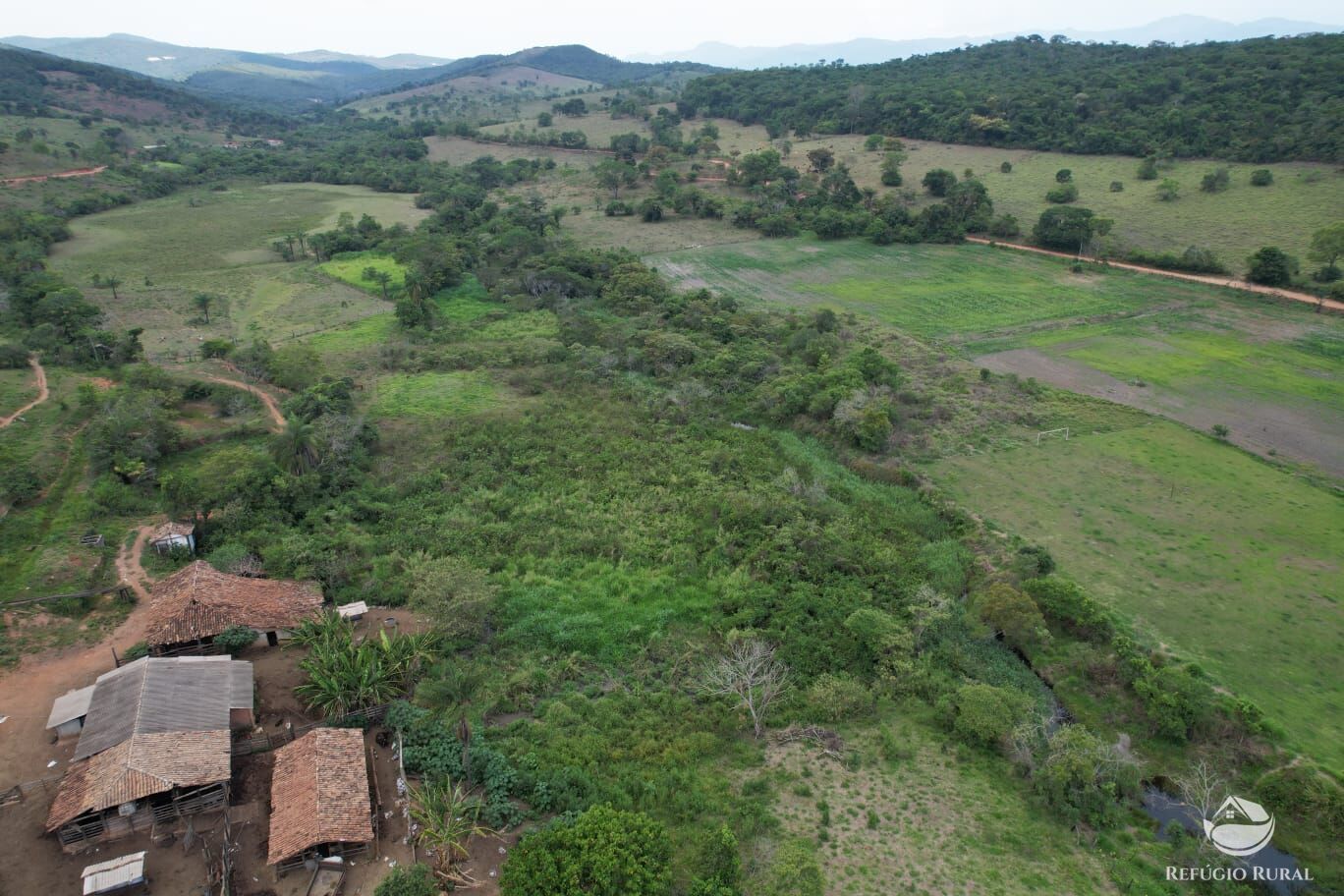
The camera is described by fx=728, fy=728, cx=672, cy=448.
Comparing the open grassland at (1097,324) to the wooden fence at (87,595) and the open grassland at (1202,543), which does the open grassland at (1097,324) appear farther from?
the wooden fence at (87,595)

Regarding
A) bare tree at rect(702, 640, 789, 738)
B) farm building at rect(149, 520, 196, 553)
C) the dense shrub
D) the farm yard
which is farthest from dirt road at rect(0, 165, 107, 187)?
the dense shrub

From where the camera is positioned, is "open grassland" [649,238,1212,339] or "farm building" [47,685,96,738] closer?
"farm building" [47,685,96,738]

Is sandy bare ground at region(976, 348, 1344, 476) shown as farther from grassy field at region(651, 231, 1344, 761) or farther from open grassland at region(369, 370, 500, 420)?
open grassland at region(369, 370, 500, 420)

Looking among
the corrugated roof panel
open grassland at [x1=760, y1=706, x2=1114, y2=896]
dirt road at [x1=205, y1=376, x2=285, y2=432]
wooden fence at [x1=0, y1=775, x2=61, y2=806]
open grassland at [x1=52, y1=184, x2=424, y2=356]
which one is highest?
open grassland at [x1=52, y1=184, x2=424, y2=356]

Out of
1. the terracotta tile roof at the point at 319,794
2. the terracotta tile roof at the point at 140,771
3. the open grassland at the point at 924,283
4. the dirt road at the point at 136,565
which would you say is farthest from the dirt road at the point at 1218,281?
the dirt road at the point at 136,565

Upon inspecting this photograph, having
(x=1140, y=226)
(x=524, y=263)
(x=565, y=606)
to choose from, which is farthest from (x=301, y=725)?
(x=1140, y=226)

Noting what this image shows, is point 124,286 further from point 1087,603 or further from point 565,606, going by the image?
point 1087,603
